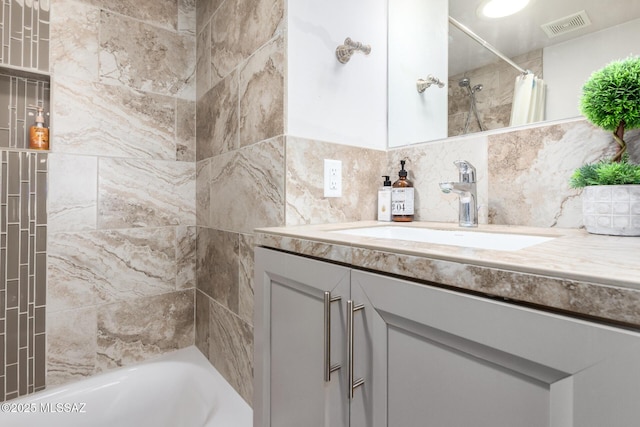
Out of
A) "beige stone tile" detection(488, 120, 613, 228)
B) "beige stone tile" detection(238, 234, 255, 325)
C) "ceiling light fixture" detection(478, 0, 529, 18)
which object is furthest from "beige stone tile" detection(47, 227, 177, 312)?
"ceiling light fixture" detection(478, 0, 529, 18)

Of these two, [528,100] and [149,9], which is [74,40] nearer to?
[149,9]

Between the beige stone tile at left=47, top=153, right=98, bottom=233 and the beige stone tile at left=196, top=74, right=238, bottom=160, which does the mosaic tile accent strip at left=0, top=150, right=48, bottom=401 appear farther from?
the beige stone tile at left=196, top=74, right=238, bottom=160

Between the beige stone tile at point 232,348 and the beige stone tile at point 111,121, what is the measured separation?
2.78 ft

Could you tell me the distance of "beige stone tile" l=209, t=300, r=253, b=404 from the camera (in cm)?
120

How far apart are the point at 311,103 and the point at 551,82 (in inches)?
27.2

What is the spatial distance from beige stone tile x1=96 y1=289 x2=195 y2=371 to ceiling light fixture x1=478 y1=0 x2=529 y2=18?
5.80 feet

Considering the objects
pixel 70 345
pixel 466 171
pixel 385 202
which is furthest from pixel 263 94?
pixel 70 345

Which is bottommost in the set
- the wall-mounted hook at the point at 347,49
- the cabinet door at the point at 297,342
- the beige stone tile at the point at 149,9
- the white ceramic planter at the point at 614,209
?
the cabinet door at the point at 297,342

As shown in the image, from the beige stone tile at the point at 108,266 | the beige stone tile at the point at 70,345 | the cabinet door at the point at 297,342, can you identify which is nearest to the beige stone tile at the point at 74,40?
the beige stone tile at the point at 108,266

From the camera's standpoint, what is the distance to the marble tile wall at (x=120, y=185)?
1.36 m

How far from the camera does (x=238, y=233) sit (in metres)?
1.26

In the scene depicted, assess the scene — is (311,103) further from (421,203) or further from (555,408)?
(555,408)

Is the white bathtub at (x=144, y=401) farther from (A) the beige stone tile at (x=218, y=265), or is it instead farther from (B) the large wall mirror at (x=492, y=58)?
(B) the large wall mirror at (x=492, y=58)

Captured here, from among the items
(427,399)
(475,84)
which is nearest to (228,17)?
(475,84)
